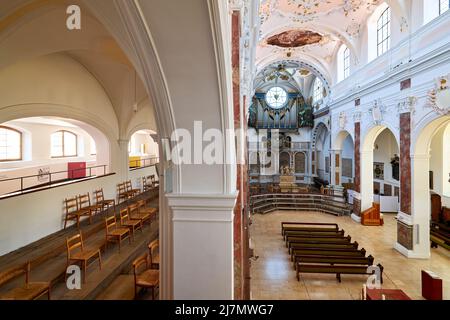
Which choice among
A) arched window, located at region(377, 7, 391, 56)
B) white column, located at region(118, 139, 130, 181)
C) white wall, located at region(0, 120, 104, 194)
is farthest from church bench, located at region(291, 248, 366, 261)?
arched window, located at region(377, 7, 391, 56)

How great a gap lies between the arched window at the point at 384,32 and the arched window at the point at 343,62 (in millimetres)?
2993

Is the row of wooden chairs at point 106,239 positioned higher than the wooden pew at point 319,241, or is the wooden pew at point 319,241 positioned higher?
the row of wooden chairs at point 106,239

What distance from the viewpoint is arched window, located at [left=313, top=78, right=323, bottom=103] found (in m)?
20.0

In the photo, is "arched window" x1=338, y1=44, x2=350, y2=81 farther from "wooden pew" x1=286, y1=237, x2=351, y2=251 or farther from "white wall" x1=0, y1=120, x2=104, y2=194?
"white wall" x1=0, y1=120, x2=104, y2=194

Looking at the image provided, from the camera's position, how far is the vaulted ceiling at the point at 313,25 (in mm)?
10945

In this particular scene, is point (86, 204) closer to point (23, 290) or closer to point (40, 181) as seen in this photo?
point (40, 181)

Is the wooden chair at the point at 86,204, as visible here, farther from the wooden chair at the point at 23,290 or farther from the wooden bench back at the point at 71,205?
the wooden chair at the point at 23,290

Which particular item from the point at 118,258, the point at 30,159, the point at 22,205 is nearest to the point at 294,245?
the point at 118,258

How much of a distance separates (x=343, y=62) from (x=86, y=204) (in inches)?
558

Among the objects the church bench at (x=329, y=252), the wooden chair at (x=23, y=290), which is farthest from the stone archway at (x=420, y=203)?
the wooden chair at (x=23, y=290)

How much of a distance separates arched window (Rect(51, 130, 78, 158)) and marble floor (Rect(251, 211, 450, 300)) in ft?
31.3

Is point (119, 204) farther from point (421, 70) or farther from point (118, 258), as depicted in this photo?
point (421, 70)

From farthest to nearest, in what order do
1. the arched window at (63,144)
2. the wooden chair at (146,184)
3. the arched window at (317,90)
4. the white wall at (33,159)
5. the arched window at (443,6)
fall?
the arched window at (317,90), the wooden chair at (146,184), the arched window at (63,144), the white wall at (33,159), the arched window at (443,6)

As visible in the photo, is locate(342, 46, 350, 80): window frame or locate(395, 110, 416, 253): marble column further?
locate(342, 46, 350, 80): window frame
